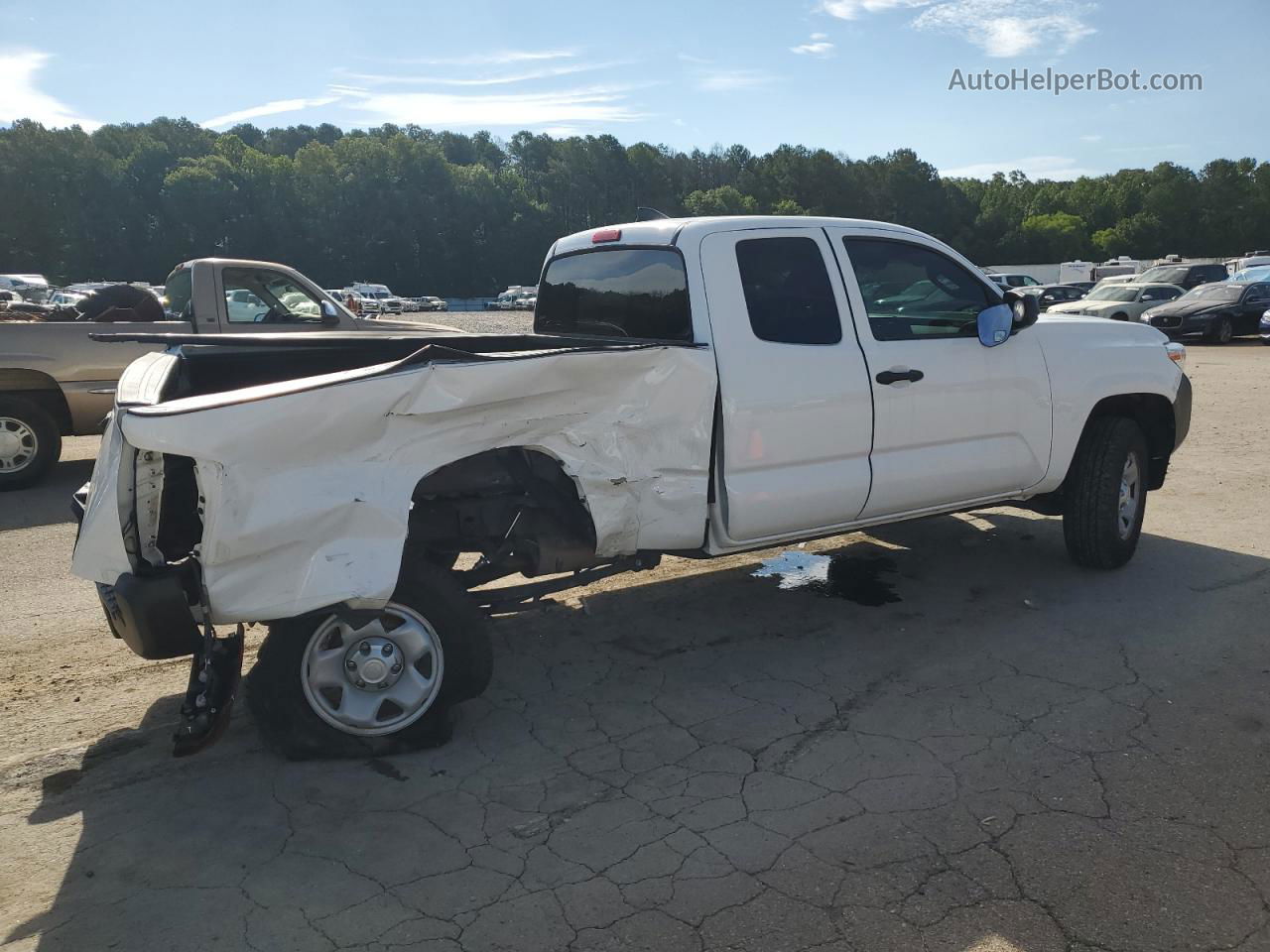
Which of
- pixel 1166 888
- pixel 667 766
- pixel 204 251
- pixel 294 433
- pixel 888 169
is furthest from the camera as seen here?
pixel 888 169

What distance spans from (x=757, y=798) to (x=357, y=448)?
1.91 m

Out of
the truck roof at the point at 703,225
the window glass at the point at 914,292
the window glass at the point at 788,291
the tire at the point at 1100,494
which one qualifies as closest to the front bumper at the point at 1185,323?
the tire at the point at 1100,494

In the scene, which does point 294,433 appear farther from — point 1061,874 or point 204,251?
point 204,251

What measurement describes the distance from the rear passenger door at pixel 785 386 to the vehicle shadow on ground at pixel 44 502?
533 centimetres

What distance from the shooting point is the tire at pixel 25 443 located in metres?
8.42

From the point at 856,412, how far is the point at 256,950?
134 inches

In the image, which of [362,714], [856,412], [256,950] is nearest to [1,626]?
[362,714]

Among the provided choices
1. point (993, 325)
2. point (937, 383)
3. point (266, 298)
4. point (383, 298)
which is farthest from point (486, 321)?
point (937, 383)

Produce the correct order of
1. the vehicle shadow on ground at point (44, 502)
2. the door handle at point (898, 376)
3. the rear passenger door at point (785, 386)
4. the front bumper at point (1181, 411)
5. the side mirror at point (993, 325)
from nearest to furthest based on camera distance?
the rear passenger door at point (785, 386) < the door handle at point (898, 376) < the side mirror at point (993, 325) < the front bumper at point (1181, 411) < the vehicle shadow on ground at point (44, 502)

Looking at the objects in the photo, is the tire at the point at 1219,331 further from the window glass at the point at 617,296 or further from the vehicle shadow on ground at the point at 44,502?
the vehicle shadow on ground at the point at 44,502

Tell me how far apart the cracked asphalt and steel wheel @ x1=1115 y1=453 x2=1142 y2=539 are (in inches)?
23.2

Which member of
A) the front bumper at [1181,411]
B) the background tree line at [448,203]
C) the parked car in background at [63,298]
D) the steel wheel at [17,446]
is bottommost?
the steel wheel at [17,446]

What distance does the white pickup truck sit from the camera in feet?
11.0

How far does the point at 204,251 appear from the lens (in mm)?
93875
